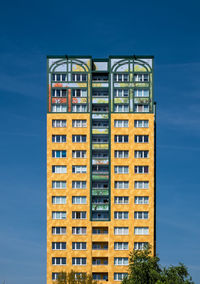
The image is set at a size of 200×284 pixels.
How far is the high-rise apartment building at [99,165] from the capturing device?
467 feet

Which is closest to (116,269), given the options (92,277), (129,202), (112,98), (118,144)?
(92,277)

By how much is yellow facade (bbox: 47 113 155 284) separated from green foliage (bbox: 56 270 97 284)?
92.2 inches

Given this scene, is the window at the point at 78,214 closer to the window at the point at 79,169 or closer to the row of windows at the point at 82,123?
the window at the point at 79,169

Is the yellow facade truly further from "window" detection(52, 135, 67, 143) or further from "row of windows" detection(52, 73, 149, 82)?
"row of windows" detection(52, 73, 149, 82)

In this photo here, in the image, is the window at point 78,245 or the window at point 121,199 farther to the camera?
the window at point 121,199

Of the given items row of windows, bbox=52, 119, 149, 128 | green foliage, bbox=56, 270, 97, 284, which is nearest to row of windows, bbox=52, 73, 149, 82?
row of windows, bbox=52, 119, 149, 128

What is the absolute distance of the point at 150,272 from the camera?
124m

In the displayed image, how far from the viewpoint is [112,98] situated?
483 feet

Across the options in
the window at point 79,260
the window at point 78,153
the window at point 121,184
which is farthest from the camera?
the window at point 78,153

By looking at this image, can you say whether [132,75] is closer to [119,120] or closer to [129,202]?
[119,120]

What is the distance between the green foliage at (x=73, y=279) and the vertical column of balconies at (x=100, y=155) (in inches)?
495

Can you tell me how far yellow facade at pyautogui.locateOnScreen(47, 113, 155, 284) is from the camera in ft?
466

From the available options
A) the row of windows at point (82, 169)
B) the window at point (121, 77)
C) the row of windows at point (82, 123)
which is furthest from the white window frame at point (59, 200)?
the window at point (121, 77)

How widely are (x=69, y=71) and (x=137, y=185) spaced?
28.9 m
